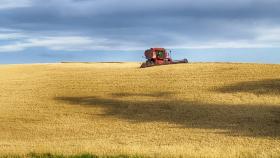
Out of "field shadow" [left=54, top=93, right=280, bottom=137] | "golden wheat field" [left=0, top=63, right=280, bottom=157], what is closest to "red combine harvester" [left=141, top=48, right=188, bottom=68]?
"golden wheat field" [left=0, top=63, right=280, bottom=157]

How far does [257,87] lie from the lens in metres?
48.5

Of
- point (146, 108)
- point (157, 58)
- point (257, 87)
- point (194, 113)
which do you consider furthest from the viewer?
point (157, 58)

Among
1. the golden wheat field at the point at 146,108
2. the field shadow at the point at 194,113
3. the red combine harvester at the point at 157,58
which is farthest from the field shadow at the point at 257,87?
the red combine harvester at the point at 157,58

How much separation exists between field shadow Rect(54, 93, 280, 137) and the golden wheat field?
68 millimetres

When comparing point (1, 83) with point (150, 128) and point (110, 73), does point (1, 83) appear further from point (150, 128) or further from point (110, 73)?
point (150, 128)

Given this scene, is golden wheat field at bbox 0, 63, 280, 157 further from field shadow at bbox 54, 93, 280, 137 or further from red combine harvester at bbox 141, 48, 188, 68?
red combine harvester at bbox 141, 48, 188, 68

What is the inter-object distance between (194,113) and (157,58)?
2603 centimetres

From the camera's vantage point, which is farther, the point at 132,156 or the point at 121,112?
the point at 121,112

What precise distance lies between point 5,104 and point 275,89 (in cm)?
2250

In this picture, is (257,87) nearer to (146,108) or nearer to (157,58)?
(146,108)

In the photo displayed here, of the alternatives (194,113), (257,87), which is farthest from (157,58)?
(194,113)

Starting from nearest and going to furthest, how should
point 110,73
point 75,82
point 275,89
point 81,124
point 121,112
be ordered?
point 81,124
point 121,112
point 275,89
point 75,82
point 110,73

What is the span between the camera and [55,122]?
136 feet

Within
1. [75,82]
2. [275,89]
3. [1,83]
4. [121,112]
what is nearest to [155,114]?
[121,112]
